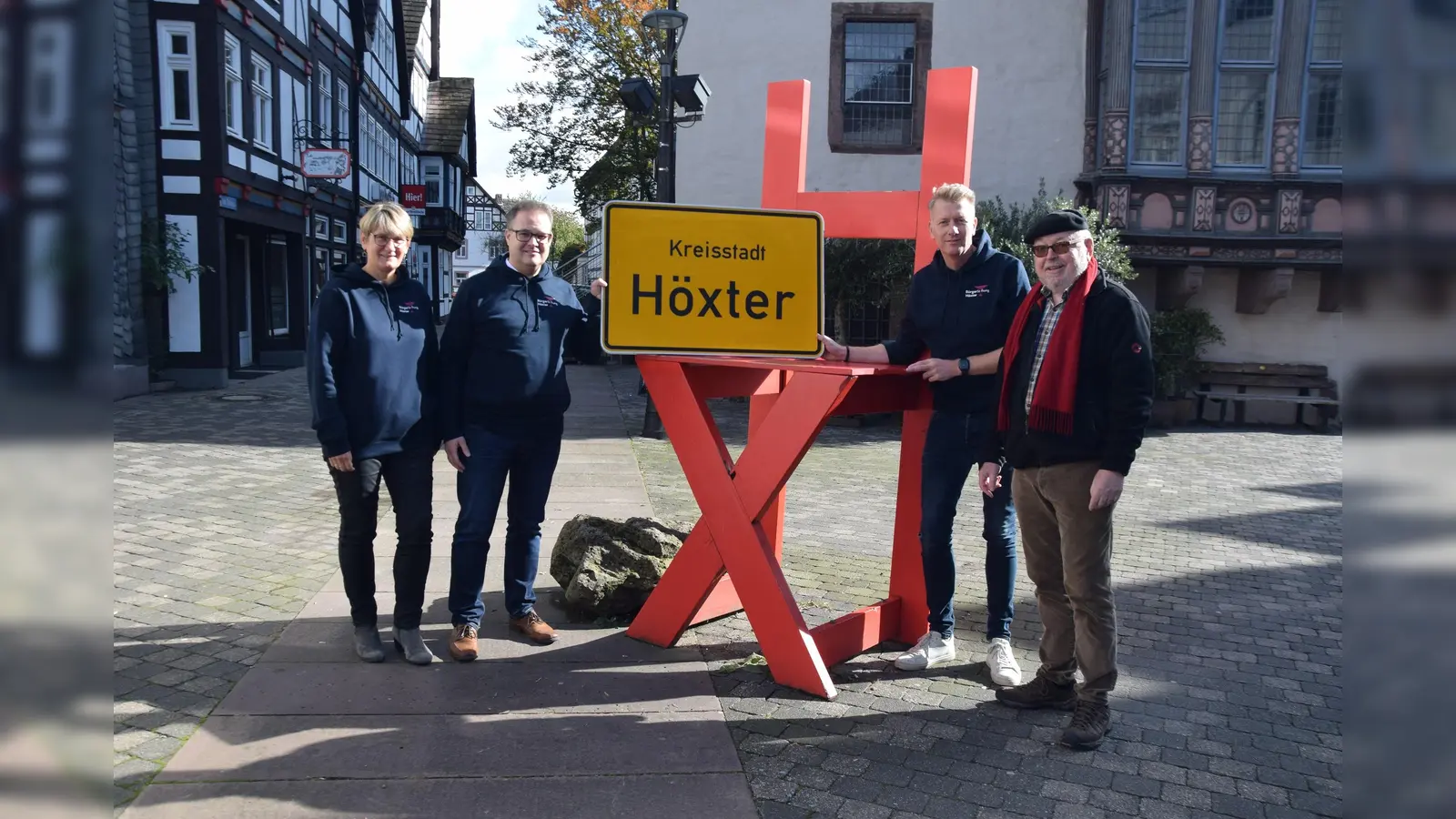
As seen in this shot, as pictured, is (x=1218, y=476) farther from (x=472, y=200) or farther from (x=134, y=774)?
(x=472, y=200)

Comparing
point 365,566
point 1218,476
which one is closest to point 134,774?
point 365,566

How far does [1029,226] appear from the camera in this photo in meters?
12.9

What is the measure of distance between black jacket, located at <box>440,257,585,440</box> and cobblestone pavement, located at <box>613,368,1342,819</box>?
1352 mm

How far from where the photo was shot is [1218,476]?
10.4m

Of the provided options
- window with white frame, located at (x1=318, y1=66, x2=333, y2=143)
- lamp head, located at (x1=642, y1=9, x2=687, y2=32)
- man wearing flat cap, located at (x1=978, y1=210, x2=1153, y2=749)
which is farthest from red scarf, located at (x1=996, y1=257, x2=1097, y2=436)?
window with white frame, located at (x1=318, y1=66, x2=333, y2=143)

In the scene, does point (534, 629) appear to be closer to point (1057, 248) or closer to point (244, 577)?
point (244, 577)

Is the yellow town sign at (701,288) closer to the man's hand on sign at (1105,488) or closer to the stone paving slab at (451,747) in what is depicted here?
the man's hand on sign at (1105,488)

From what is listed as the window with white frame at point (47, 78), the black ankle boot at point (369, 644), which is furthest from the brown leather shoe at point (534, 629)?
the window with white frame at point (47, 78)

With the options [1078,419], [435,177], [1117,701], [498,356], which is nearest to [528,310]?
[498,356]

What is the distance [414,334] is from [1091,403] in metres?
2.64

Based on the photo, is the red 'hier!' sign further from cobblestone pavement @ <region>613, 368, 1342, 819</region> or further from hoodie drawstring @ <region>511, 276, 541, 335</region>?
hoodie drawstring @ <region>511, 276, 541, 335</region>

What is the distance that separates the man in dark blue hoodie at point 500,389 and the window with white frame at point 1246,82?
42.1 feet

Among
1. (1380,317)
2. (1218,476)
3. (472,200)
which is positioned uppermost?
(472,200)

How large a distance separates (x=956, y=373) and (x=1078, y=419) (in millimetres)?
661
